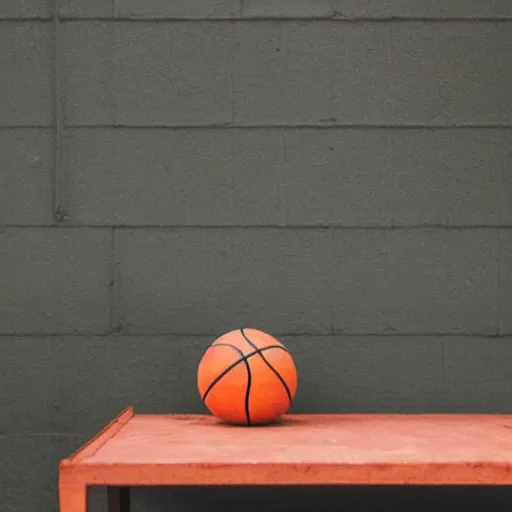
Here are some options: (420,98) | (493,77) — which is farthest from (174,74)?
(493,77)

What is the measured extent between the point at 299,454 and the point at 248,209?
113 cm

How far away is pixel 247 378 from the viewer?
99.2 inches

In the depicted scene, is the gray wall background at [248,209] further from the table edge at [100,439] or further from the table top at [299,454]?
the table top at [299,454]

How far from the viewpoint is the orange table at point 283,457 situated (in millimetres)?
2076

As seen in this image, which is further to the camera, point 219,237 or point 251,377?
point 219,237

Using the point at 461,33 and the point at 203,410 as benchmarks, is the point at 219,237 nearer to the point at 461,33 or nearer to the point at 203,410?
the point at 203,410

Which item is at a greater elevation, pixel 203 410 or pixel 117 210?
pixel 117 210

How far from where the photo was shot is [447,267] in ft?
10.1

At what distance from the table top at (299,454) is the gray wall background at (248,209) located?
0.40 m

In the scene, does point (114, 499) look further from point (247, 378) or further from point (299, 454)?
point (299, 454)

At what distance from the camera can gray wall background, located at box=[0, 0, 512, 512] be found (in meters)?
3.05

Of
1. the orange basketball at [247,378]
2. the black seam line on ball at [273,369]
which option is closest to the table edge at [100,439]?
the orange basketball at [247,378]

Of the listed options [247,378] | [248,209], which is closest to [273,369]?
[247,378]

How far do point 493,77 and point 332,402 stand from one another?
1270 millimetres
